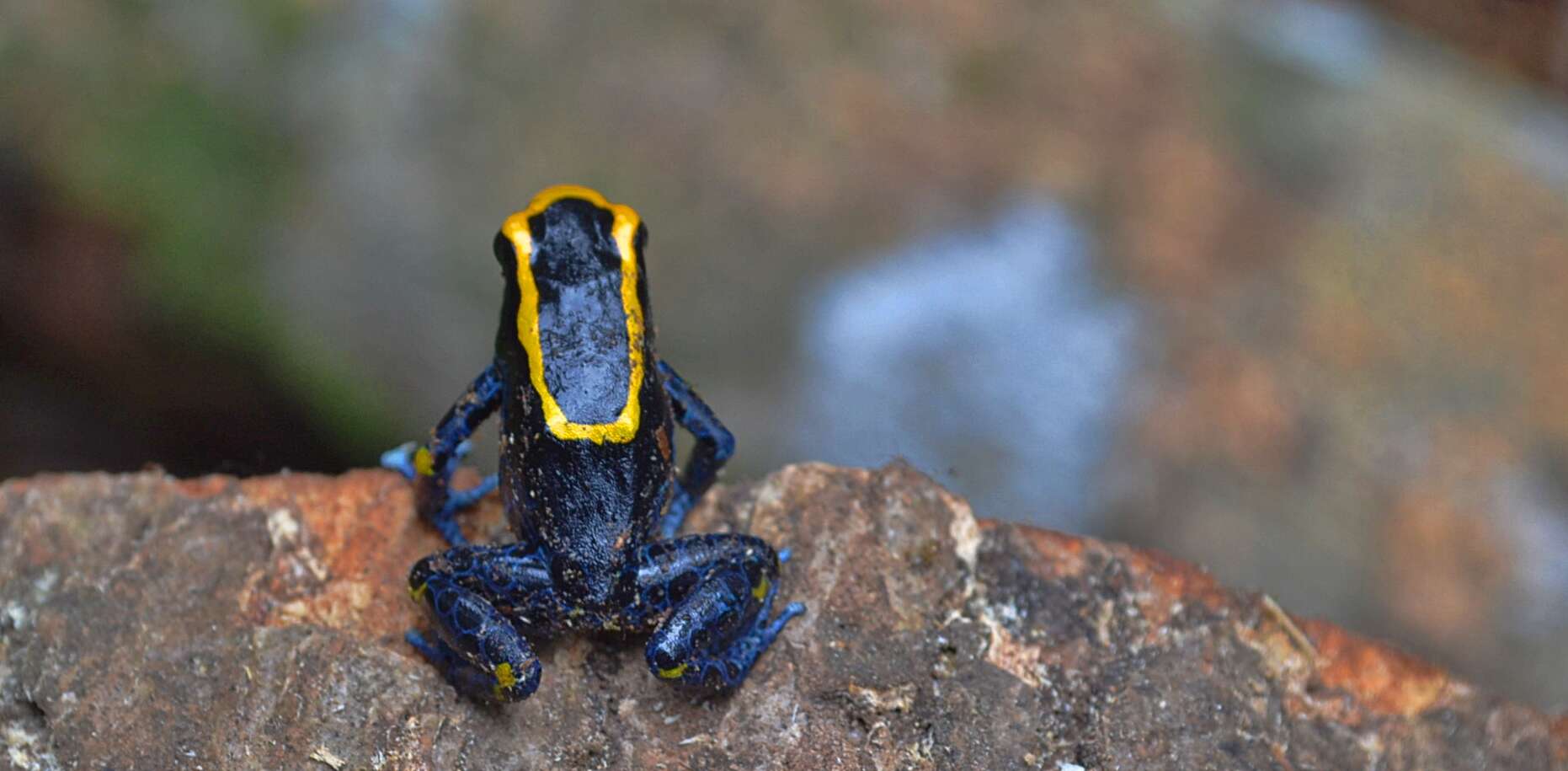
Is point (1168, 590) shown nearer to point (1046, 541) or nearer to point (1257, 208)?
point (1046, 541)

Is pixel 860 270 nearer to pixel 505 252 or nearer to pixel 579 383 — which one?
pixel 505 252

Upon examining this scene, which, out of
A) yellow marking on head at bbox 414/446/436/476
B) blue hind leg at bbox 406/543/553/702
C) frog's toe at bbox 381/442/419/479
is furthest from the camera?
frog's toe at bbox 381/442/419/479

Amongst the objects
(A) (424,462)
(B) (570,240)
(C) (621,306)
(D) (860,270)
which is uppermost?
(D) (860,270)

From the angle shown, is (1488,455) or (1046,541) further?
(1488,455)

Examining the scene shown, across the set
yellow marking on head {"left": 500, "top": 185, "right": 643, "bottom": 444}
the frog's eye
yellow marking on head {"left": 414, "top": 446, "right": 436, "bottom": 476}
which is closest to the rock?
Answer: yellow marking on head {"left": 414, "top": 446, "right": 436, "bottom": 476}

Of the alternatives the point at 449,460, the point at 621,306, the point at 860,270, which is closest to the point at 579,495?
the point at 449,460

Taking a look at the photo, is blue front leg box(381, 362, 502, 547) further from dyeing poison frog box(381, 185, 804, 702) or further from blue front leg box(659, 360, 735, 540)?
blue front leg box(659, 360, 735, 540)

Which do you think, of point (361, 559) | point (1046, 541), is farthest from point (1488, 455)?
point (361, 559)
